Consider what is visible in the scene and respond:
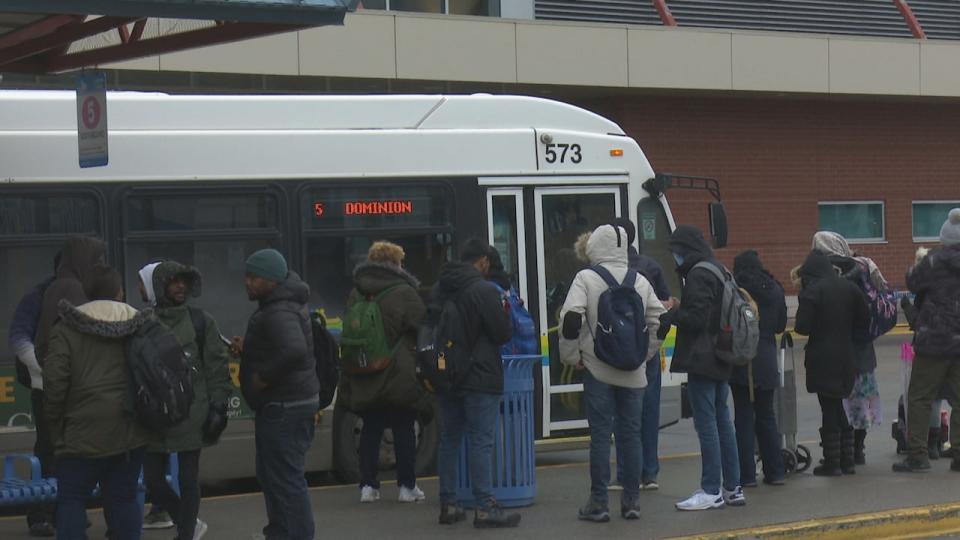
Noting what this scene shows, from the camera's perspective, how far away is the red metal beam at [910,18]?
3042 centimetres

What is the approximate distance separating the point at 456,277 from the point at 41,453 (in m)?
2.75

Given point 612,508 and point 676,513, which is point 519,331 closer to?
point 612,508

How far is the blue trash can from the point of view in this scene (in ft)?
31.1

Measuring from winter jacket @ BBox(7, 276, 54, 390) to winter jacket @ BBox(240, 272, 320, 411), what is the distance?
5.04 feet

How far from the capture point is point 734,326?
9.27 metres

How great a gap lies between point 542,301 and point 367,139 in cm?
187

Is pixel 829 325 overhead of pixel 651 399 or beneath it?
overhead

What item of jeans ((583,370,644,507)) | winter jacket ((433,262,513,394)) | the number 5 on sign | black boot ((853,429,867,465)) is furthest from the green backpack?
black boot ((853,429,867,465))

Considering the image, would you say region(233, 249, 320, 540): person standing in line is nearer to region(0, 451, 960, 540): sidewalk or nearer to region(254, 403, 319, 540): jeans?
region(254, 403, 319, 540): jeans

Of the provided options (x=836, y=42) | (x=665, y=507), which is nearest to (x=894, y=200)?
(x=836, y=42)

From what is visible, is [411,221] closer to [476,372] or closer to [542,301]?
[542,301]

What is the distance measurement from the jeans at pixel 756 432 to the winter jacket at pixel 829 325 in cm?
44

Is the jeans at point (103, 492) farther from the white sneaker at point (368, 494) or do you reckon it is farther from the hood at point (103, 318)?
the white sneaker at point (368, 494)

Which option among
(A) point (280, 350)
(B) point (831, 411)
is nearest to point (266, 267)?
(A) point (280, 350)
